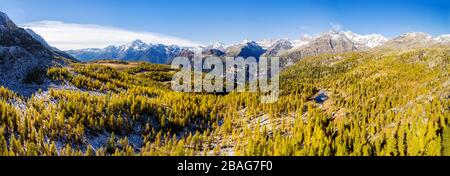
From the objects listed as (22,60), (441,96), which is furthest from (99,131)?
(441,96)

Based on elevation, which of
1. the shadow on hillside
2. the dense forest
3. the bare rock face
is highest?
the bare rock face

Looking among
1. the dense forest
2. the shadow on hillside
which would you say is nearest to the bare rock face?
the shadow on hillside

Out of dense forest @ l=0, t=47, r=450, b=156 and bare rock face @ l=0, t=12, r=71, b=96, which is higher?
bare rock face @ l=0, t=12, r=71, b=96

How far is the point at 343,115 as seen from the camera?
120 meters

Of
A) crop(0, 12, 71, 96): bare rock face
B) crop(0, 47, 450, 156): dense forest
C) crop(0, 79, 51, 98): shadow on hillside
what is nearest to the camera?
crop(0, 47, 450, 156): dense forest

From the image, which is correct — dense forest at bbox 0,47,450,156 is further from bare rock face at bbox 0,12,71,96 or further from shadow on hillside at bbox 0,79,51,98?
bare rock face at bbox 0,12,71,96

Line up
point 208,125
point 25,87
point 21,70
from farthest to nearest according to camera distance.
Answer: point 21,70
point 208,125
point 25,87

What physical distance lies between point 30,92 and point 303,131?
92.8 m

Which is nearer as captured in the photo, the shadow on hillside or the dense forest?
the dense forest

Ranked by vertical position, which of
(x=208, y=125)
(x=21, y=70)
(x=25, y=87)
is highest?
(x=21, y=70)

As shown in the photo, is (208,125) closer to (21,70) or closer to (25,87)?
(25,87)

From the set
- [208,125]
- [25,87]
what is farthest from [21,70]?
[208,125]

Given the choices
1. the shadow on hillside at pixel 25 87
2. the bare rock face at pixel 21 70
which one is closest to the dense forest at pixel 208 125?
the shadow on hillside at pixel 25 87

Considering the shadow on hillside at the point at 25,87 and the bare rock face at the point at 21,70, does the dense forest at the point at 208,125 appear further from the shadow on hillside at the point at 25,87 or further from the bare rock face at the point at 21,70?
the bare rock face at the point at 21,70
